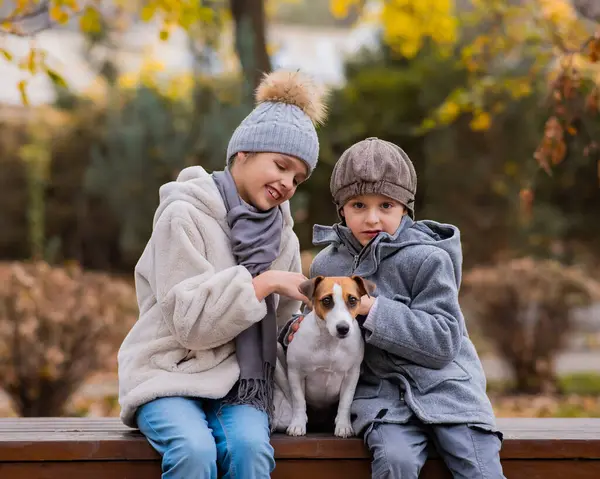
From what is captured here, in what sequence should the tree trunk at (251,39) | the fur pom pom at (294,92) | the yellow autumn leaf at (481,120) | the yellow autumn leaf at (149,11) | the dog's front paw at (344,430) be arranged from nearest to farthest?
the dog's front paw at (344,430)
the fur pom pom at (294,92)
the yellow autumn leaf at (149,11)
the yellow autumn leaf at (481,120)
the tree trunk at (251,39)

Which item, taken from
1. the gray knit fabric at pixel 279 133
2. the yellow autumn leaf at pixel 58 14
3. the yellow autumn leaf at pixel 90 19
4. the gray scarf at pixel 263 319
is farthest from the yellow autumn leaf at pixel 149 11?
→ the gray scarf at pixel 263 319

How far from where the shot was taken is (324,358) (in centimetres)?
291

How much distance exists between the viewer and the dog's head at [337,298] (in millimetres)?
2773

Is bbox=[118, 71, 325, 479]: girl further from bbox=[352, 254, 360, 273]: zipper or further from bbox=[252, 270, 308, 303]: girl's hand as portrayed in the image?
bbox=[352, 254, 360, 273]: zipper

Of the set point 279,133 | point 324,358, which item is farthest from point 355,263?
point 279,133

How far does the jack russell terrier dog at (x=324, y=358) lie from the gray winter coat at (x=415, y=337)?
2.8 inches

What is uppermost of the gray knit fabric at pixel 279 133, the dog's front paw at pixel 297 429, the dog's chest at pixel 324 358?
the gray knit fabric at pixel 279 133

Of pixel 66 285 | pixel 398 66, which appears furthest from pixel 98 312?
pixel 398 66

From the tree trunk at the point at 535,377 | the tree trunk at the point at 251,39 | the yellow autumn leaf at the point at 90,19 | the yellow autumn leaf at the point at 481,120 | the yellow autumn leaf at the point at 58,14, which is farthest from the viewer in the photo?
the tree trunk at the point at 251,39

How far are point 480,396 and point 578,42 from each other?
4032mm

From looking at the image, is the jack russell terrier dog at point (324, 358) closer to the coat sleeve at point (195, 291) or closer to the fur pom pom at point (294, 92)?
the coat sleeve at point (195, 291)

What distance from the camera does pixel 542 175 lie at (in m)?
12.6

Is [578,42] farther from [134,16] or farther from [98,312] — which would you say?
[134,16]

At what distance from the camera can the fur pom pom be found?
10.6 feet
